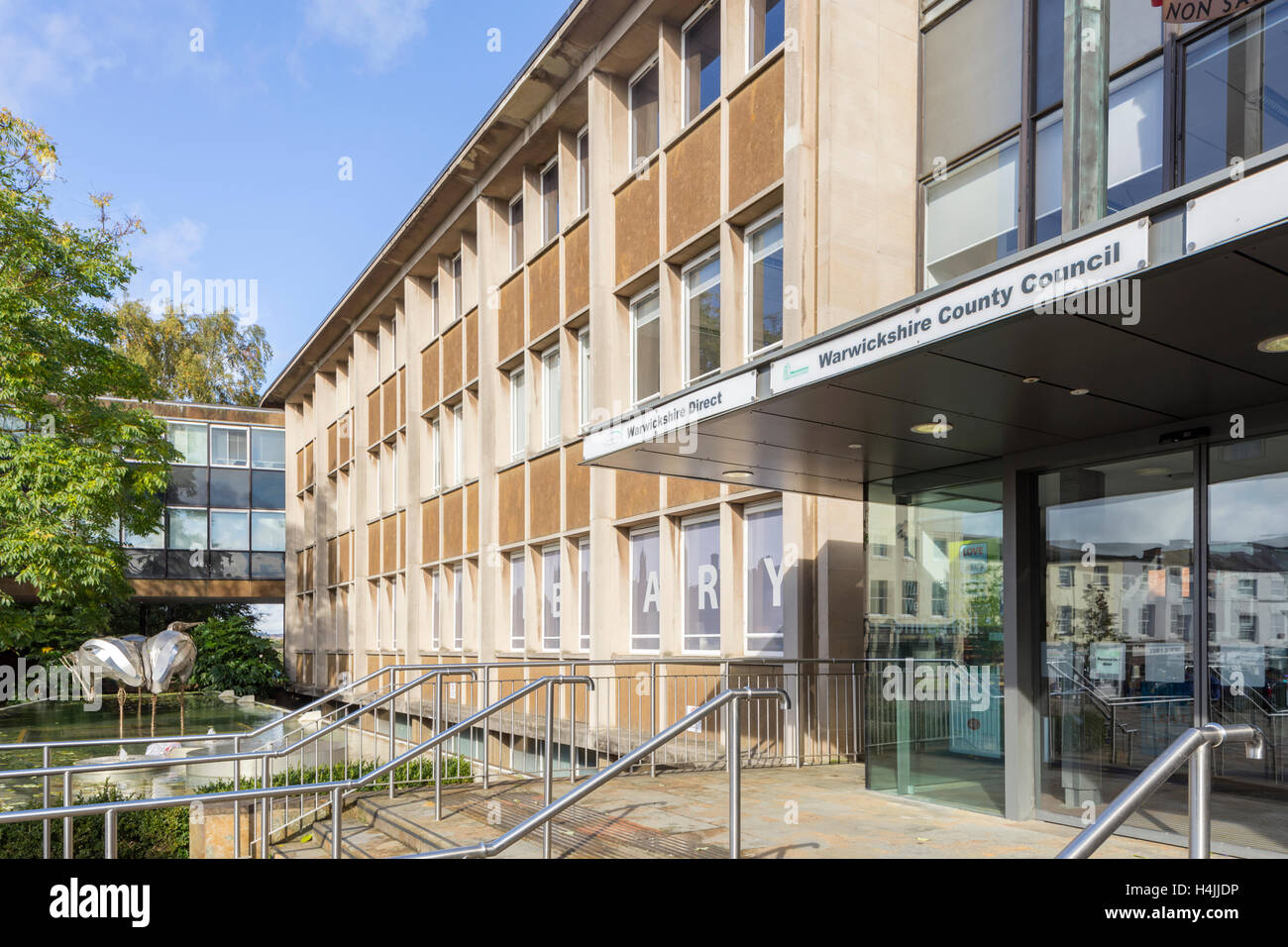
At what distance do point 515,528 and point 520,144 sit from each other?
23.4 ft

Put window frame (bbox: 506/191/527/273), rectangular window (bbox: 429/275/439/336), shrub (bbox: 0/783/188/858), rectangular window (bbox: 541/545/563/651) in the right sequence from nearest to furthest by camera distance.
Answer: shrub (bbox: 0/783/188/858) → rectangular window (bbox: 541/545/563/651) → window frame (bbox: 506/191/527/273) → rectangular window (bbox: 429/275/439/336)

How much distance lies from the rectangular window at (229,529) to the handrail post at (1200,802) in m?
45.3

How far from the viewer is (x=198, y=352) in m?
54.7

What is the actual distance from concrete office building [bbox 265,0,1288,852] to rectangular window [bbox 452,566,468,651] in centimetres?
11

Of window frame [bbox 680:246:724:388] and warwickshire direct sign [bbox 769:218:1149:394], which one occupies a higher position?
window frame [bbox 680:246:724:388]

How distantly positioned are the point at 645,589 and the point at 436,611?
435 inches

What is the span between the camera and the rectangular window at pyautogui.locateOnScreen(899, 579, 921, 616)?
33.0 ft

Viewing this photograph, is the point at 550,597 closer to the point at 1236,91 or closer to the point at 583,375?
the point at 583,375

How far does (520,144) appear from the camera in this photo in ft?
69.5

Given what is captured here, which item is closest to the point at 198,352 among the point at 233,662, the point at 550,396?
the point at 233,662

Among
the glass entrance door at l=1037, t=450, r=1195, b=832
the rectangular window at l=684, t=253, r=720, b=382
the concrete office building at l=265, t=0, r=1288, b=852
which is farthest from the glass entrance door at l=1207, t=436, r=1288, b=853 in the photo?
the rectangular window at l=684, t=253, r=720, b=382

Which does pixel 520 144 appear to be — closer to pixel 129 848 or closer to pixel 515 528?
pixel 515 528

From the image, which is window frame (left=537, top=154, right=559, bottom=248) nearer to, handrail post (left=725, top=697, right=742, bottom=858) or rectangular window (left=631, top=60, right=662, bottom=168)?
rectangular window (left=631, top=60, right=662, bottom=168)
